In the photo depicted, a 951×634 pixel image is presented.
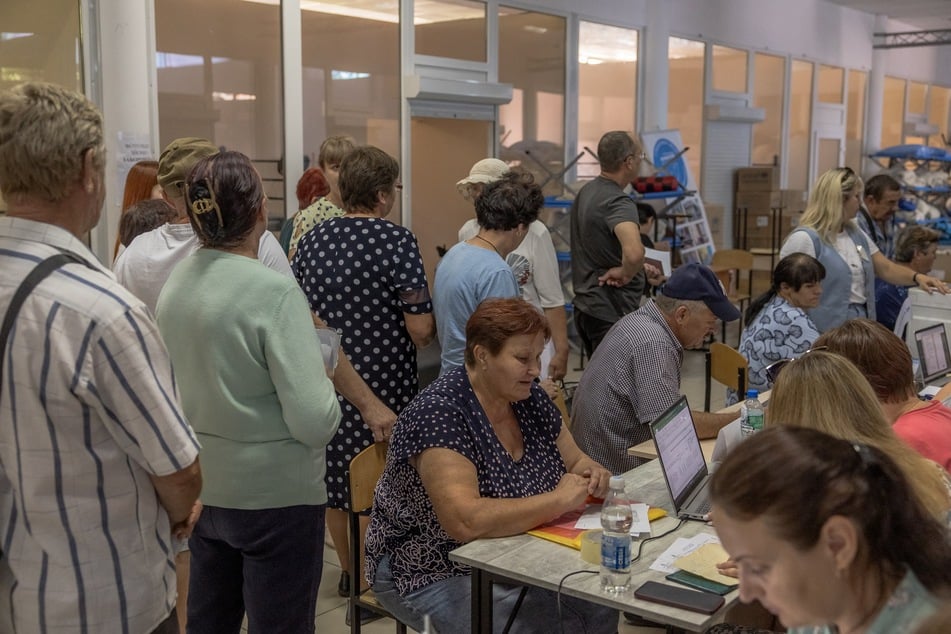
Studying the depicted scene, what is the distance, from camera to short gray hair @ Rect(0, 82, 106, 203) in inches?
57.1

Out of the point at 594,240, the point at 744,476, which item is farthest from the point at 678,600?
the point at 594,240

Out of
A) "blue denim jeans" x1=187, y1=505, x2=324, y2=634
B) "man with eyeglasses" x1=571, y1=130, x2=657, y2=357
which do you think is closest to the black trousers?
"man with eyeglasses" x1=571, y1=130, x2=657, y2=357

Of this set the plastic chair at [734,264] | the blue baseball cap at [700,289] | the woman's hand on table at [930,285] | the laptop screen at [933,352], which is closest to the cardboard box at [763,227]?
the plastic chair at [734,264]

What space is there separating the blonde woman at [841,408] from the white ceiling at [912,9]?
11.6 metres

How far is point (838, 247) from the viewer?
15.7 ft

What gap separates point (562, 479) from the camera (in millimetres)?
2477

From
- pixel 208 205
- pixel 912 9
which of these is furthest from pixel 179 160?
pixel 912 9

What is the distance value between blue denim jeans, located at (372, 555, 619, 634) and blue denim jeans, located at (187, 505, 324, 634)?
11.7 inches

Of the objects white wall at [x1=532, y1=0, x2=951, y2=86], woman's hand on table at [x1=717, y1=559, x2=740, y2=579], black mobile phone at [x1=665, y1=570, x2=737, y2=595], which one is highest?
white wall at [x1=532, y1=0, x2=951, y2=86]

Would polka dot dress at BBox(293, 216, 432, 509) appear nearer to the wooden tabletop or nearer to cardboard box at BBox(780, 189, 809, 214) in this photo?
the wooden tabletop

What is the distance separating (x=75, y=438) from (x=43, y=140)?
46cm

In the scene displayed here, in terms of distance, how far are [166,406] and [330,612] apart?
2.09 meters

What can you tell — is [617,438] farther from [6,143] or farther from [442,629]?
[6,143]

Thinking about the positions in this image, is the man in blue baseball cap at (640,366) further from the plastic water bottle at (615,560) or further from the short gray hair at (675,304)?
the plastic water bottle at (615,560)
